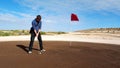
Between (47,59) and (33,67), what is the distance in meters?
1.81

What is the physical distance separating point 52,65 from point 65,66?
54cm

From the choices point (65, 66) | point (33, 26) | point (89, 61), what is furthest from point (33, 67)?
point (33, 26)

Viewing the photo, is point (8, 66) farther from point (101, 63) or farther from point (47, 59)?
point (101, 63)

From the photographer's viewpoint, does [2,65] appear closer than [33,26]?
Yes

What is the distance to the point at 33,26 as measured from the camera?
13.0 metres

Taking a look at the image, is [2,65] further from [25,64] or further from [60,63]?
[60,63]

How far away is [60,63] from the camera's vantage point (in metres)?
9.89

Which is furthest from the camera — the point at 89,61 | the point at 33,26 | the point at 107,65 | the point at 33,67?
the point at 33,26

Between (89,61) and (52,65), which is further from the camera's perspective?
(89,61)

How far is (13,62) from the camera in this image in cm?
995

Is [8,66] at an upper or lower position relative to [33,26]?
lower

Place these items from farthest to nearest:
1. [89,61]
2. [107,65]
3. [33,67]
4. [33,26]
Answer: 1. [33,26]
2. [89,61]
3. [107,65]
4. [33,67]

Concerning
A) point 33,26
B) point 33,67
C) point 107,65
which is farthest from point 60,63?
point 33,26

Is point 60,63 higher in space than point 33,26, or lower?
lower
